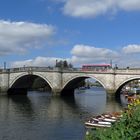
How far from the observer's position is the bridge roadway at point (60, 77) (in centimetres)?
7219

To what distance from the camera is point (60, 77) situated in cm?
8019

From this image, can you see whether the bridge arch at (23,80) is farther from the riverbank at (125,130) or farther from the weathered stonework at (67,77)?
the riverbank at (125,130)

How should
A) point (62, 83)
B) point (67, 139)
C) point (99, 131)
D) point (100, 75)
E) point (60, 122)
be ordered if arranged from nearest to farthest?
point (99, 131)
point (67, 139)
point (60, 122)
point (100, 75)
point (62, 83)

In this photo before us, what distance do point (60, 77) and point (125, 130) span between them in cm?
7102

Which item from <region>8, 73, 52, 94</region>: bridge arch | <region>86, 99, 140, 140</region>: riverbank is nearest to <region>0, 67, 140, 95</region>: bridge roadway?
<region>8, 73, 52, 94</region>: bridge arch

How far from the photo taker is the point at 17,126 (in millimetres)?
36438

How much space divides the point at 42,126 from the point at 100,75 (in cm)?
3907

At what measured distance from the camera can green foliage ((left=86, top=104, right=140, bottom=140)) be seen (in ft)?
29.4

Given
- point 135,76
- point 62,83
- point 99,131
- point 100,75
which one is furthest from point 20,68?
point 99,131

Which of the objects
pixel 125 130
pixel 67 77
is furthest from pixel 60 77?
pixel 125 130

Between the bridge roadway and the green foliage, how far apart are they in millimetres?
60505

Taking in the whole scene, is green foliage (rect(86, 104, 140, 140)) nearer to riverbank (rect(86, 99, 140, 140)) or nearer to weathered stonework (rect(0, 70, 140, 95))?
riverbank (rect(86, 99, 140, 140))

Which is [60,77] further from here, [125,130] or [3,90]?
[125,130]

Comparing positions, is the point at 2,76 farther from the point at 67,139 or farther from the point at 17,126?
the point at 67,139
